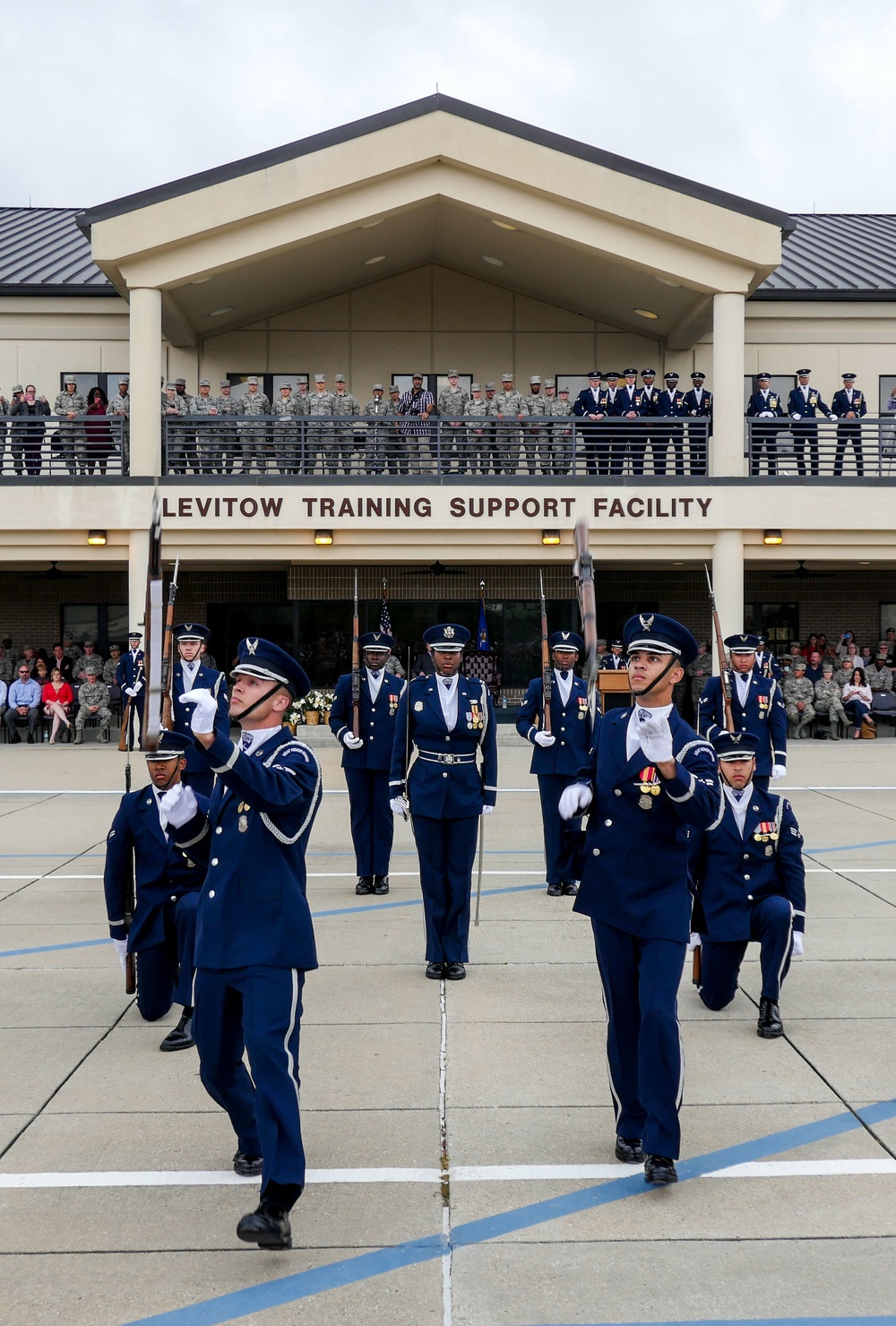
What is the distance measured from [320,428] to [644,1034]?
17.6 metres

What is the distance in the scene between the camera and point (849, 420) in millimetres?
20688

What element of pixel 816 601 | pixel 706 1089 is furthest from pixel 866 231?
pixel 706 1089

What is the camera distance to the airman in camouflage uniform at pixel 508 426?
20.9m

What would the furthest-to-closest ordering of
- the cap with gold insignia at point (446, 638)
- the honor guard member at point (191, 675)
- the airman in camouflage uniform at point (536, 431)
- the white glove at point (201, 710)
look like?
the airman in camouflage uniform at point (536, 431) → the honor guard member at point (191, 675) → the cap with gold insignia at point (446, 638) → the white glove at point (201, 710)

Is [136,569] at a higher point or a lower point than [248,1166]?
higher

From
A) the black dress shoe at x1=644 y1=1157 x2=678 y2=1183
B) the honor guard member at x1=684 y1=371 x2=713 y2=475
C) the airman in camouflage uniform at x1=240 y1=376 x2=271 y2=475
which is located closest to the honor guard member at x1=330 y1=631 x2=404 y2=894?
the black dress shoe at x1=644 y1=1157 x2=678 y2=1183

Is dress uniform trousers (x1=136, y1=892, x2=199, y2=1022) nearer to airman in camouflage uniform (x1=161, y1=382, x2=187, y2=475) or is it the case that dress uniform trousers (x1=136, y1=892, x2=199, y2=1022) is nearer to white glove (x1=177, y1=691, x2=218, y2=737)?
white glove (x1=177, y1=691, x2=218, y2=737)

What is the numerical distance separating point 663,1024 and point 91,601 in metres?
21.7

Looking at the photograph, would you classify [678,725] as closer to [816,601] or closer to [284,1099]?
[284,1099]

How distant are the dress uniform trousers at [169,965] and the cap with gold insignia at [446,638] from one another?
8.31 ft

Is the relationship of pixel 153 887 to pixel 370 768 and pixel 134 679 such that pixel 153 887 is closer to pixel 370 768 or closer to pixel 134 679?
pixel 370 768

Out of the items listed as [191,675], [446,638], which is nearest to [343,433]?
[191,675]

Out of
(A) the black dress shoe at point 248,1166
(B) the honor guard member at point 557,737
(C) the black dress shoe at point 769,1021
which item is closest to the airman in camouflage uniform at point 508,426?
(B) the honor guard member at point 557,737

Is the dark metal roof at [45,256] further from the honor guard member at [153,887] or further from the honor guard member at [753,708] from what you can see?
the honor guard member at [153,887]
